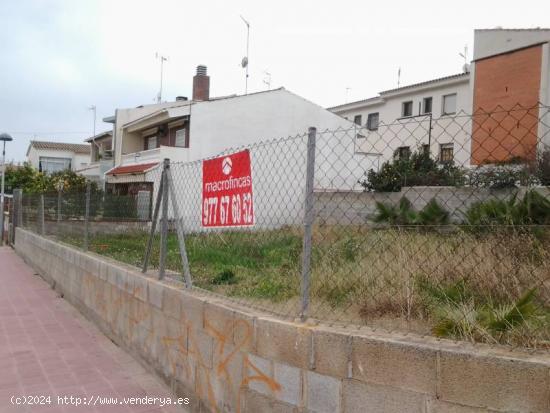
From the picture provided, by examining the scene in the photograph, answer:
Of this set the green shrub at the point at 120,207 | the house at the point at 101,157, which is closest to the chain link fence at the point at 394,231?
the green shrub at the point at 120,207

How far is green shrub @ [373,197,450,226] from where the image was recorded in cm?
466

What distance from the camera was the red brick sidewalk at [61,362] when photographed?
4.51 m

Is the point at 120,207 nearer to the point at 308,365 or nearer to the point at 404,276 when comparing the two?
the point at 404,276

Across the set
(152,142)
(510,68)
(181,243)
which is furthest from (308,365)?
(152,142)

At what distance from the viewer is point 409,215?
5.15 m

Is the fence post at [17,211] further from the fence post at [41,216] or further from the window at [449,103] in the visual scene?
the window at [449,103]

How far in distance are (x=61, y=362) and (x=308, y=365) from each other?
11.2 ft

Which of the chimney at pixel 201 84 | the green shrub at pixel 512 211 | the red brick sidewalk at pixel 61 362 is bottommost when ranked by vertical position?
the red brick sidewalk at pixel 61 362

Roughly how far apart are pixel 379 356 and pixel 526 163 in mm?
1920

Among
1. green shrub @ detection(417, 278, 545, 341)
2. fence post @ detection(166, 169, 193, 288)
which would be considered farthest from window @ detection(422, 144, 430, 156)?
fence post @ detection(166, 169, 193, 288)

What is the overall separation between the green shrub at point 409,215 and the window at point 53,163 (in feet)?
162

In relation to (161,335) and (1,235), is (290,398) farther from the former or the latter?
(1,235)

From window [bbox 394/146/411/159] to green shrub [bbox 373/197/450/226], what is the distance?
0.74 meters

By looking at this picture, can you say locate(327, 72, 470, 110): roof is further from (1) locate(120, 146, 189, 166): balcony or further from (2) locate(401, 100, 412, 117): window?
(1) locate(120, 146, 189, 166): balcony
